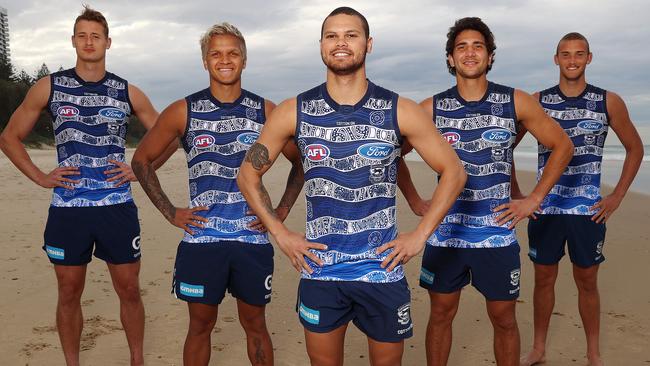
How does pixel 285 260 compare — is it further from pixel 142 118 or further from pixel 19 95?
pixel 19 95

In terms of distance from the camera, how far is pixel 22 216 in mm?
11867

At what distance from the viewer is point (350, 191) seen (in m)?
3.24

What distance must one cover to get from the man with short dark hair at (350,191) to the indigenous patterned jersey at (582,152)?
2.32m

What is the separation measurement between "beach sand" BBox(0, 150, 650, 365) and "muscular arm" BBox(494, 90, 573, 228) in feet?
6.29

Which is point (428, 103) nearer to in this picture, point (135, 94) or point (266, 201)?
point (266, 201)

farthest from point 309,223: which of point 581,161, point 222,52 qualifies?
point 581,161

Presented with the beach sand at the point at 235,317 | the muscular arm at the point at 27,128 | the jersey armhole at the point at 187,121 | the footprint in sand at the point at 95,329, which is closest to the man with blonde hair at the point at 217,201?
the jersey armhole at the point at 187,121

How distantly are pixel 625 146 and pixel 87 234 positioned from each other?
4.44 meters

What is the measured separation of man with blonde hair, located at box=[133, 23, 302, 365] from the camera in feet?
13.1

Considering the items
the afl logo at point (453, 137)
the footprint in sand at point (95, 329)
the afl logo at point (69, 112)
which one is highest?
the afl logo at point (69, 112)

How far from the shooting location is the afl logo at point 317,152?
A: 323 cm

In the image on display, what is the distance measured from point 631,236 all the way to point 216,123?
9888 mm

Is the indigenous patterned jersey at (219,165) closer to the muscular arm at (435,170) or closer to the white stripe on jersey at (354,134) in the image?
the white stripe on jersey at (354,134)

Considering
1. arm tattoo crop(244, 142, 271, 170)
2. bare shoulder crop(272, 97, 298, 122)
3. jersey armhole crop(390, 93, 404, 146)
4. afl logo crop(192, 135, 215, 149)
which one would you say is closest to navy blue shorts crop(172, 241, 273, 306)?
afl logo crop(192, 135, 215, 149)
